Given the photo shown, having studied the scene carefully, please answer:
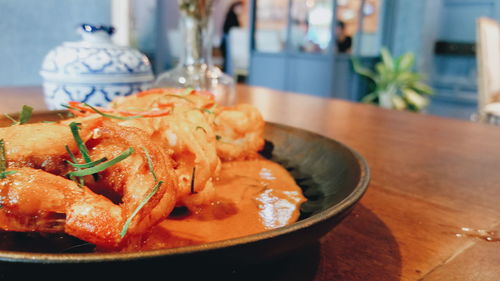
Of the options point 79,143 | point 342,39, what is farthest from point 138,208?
point 342,39

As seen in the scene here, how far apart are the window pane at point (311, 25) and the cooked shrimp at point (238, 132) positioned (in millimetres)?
5469

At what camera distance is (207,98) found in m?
0.87

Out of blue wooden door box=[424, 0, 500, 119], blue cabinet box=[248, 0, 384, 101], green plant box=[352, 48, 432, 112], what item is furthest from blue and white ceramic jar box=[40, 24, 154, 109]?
blue wooden door box=[424, 0, 500, 119]

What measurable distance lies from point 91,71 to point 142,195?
98 cm

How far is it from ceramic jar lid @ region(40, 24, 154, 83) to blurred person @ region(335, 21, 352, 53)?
17.0ft

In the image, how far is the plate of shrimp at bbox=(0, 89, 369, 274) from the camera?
1.43 feet

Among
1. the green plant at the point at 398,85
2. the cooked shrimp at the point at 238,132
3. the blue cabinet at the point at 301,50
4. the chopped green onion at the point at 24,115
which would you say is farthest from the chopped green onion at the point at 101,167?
the blue cabinet at the point at 301,50

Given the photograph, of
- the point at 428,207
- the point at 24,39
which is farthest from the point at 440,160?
the point at 24,39

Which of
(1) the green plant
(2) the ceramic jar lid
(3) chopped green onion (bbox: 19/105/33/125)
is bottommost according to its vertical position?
(1) the green plant

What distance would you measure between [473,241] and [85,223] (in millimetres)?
596

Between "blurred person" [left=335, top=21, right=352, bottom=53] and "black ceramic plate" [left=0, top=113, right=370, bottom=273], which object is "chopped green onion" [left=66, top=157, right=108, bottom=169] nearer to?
"black ceramic plate" [left=0, top=113, right=370, bottom=273]

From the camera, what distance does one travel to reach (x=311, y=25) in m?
6.51

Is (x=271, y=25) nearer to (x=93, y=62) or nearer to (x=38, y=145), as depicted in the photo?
(x=93, y=62)

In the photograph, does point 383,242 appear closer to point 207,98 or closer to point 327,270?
point 327,270
